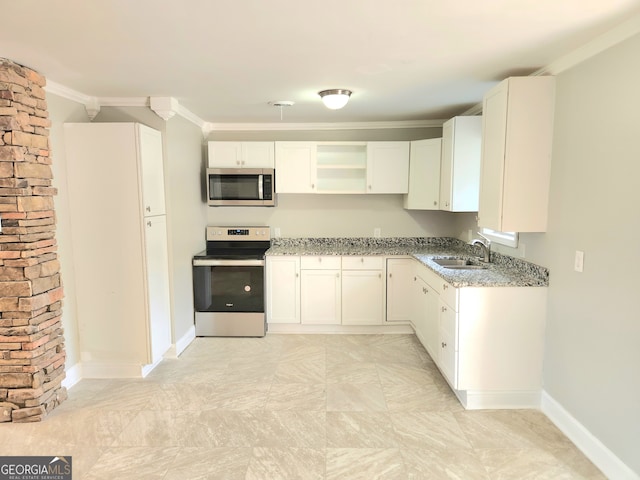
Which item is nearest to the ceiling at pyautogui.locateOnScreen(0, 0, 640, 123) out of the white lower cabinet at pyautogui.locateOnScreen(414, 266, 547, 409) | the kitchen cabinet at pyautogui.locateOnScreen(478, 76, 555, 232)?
the kitchen cabinet at pyautogui.locateOnScreen(478, 76, 555, 232)

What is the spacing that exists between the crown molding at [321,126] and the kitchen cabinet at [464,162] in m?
0.75

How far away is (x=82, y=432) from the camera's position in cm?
239

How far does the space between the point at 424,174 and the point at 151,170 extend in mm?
2670

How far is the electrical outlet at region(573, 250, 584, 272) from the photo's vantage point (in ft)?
7.18

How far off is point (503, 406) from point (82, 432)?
9.21 ft

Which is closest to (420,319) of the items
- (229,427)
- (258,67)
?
(229,427)

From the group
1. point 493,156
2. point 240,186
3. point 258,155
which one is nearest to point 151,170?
point 240,186

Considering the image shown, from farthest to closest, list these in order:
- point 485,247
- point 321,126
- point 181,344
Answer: point 321,126 < point 181,344 < point 485,247

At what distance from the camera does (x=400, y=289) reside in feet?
13.3

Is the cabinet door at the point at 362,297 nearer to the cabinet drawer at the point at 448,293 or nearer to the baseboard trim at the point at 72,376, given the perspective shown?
the cabinet drawer at the point at 448,293

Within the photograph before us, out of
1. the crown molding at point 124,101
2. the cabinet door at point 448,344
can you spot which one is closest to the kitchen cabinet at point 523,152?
the cabinet door at point 448,344

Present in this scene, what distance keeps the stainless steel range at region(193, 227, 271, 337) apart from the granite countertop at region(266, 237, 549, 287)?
355mm

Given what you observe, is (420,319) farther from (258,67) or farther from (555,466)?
(258,67)

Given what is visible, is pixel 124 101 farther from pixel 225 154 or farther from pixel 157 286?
pixel 157 286
